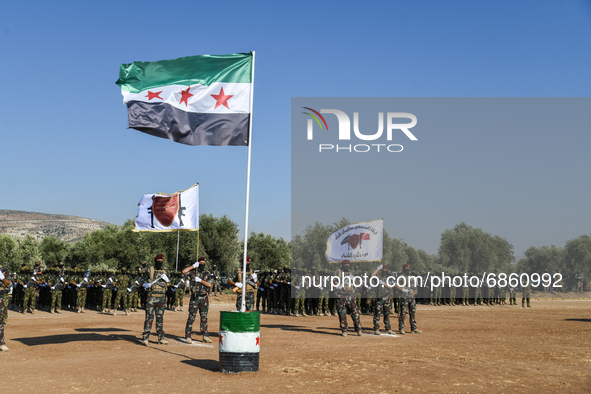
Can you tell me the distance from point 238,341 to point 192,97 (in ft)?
17.7

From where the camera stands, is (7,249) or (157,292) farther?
(7,249)

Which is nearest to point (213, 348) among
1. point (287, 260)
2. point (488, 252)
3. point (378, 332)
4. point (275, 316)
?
point (378, 332)

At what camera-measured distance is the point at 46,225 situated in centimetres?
17250

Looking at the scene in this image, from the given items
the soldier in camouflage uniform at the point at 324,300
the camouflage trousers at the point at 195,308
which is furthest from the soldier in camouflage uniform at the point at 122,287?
the camouflage trousers at the point at 195,308

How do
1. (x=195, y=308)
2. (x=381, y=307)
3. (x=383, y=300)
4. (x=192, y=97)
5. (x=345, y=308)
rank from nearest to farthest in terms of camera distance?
(x=192, y=97) → (x=195, y=308) → (x=345, y=308) → (x=383, y=300) → (x=381, y=307)

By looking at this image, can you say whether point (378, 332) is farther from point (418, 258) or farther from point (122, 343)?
point (418, 258)

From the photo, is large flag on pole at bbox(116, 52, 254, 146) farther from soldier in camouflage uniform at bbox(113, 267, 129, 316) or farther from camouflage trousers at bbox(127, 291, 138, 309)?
camouflage trousers at bbox(127, 291, 138, 309)

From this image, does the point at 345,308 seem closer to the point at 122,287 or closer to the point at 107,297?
the point at 122,287

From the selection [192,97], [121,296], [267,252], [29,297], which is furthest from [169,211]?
[267,252]

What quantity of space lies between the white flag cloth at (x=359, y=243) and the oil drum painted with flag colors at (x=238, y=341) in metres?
13.3

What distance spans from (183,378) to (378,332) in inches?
308

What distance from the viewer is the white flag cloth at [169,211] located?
20562 millimetres

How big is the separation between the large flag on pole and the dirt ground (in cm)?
478

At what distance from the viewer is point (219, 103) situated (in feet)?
36.1
